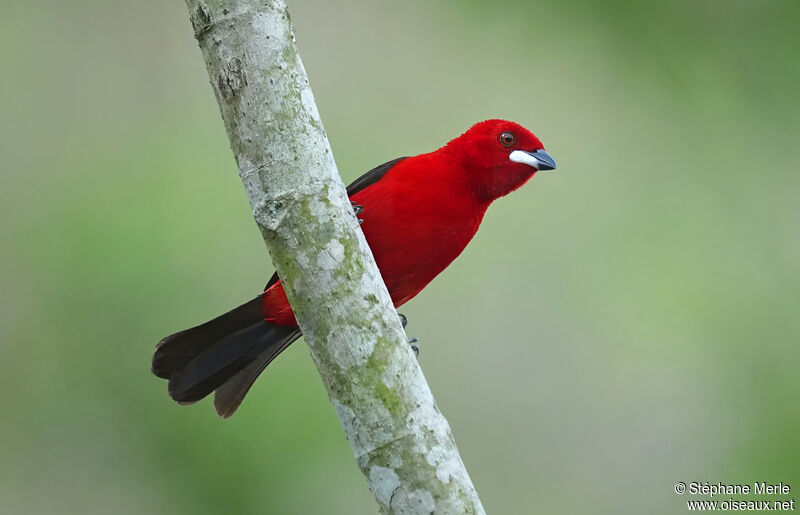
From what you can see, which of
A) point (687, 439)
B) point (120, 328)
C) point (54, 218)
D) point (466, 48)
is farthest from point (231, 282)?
point (687, 439)

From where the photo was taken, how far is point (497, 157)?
10.7 feet

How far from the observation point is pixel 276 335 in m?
3.37

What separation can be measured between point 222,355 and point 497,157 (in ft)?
4.42

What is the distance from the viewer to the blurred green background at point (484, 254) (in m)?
4.88

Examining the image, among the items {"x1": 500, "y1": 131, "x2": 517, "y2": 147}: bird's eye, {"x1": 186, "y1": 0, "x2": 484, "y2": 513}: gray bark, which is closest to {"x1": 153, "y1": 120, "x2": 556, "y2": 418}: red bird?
{"x1": 500, "y1": 131, "x2": 517, "y2": 147}: bird's eye

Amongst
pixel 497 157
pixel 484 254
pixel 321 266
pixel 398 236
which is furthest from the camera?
pixel 484 254

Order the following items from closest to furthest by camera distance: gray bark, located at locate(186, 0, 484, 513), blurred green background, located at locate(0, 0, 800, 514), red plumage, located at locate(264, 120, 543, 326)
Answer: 1. gray bark, located at locate(186, 0, 484, 513)
2. red plumage, located at locate(264, 120, 543, 326)
3. blurred green background, located at locate(0, 0, 800, 514)

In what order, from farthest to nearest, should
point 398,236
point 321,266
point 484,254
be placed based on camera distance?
point 484,254 < point 398,236 < point 321,266

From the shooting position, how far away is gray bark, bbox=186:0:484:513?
2.09m

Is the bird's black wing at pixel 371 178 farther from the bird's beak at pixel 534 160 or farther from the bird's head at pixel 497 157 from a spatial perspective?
the bird's beak at pixel 534 160

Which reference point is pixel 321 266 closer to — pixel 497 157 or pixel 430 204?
pixel 430 204

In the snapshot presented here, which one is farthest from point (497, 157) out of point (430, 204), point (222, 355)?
point (222, 355)

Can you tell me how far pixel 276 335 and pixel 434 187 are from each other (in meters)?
0.88

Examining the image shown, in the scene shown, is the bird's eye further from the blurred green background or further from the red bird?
the blurred green background
